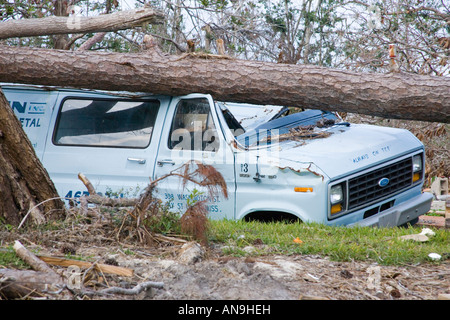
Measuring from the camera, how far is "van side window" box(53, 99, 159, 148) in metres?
6.12

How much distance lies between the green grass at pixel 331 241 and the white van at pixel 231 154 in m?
0.33

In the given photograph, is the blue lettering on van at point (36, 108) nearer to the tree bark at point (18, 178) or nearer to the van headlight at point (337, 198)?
the tree bark at point (18, 178)

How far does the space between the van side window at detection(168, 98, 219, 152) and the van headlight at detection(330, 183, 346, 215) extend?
1.39 meters

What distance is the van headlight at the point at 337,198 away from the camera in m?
5.40

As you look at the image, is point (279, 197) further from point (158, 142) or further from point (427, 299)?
point (427, 299)

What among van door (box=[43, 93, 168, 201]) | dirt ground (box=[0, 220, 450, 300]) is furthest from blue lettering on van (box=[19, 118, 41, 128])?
dirt ground (box=[0, 220, 450, 300])

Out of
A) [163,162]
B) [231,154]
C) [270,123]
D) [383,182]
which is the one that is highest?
[270,123]

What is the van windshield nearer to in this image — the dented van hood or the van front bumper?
the dented van hood

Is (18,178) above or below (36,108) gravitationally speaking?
below

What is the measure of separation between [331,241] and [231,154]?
1605mm

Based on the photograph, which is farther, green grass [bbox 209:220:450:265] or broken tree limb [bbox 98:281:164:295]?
green grass [bbox 209:220:450:265]

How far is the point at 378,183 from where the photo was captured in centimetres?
570

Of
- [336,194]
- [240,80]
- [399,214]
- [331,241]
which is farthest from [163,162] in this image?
[399,214]

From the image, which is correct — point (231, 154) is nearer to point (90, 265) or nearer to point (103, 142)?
point (103, 142)
